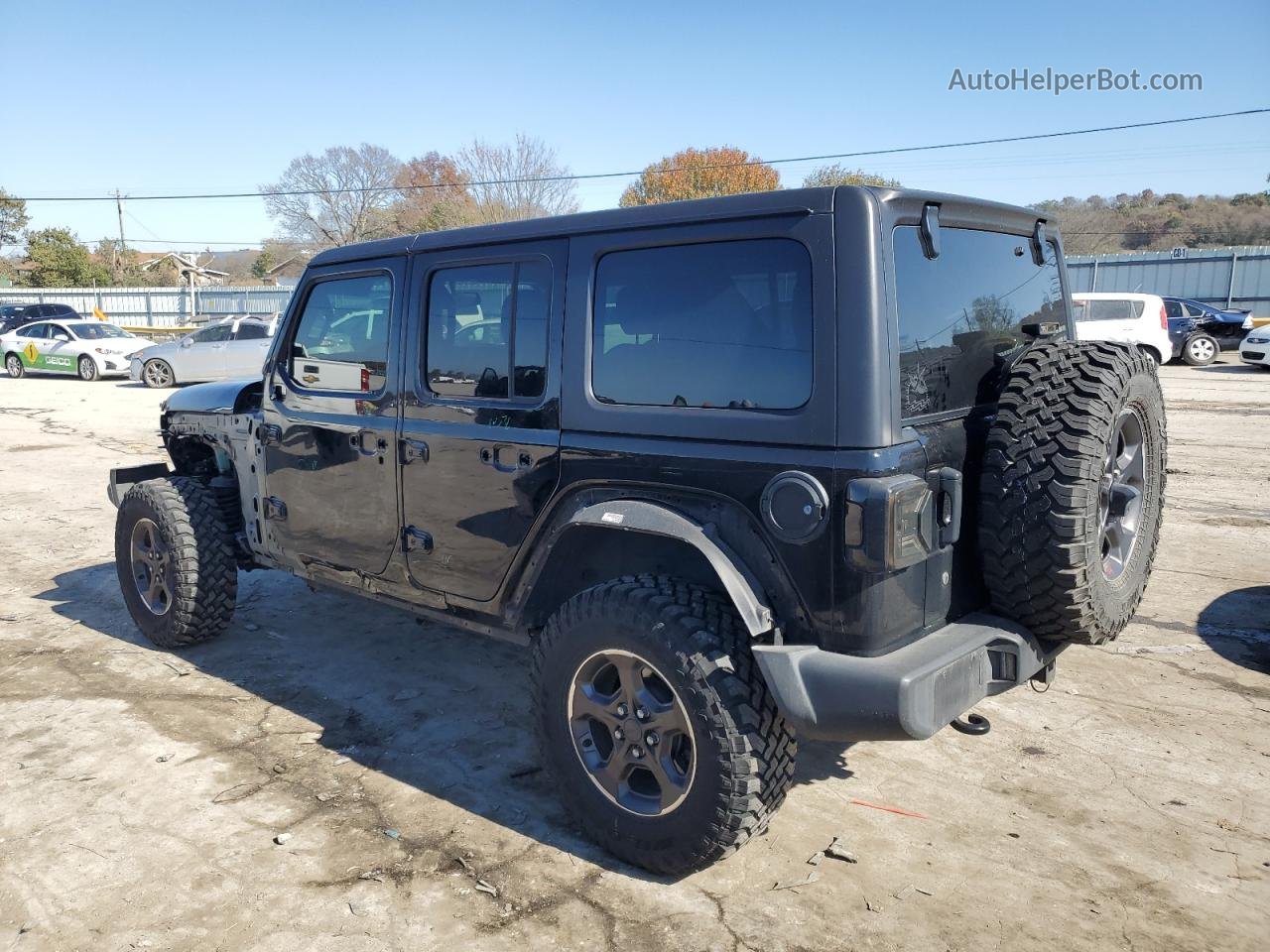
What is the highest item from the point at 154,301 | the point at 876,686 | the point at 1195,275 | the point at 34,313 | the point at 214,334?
the point at 1195,275

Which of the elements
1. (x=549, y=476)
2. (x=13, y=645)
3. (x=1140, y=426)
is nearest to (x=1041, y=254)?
(x=1140, y=426)

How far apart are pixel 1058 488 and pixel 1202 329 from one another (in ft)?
73.1

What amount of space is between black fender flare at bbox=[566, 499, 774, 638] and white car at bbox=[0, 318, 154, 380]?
2216cm

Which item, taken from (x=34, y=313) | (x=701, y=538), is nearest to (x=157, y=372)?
(x=34, y=313)

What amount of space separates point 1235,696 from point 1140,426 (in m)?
1.88

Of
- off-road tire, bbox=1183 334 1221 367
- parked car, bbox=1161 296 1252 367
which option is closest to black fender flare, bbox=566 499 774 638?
parked car, bbox=1161 296 1252 367

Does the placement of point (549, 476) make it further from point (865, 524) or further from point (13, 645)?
point (13, 645)

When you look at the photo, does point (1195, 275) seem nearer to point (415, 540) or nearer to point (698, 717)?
point (415, 540)

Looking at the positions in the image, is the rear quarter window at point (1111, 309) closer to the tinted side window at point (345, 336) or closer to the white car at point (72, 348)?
the tinted side window at point (345, 336)

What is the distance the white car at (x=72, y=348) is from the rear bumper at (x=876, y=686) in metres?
22.8

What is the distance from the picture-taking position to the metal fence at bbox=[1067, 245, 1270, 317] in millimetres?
26875

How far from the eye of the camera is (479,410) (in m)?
3.44

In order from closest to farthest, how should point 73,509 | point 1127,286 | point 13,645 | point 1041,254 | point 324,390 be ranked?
point 1041,254
point 324,390
point 13,645
point 73,509
point 1127,286

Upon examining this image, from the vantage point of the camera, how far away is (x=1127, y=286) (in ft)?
93.3
